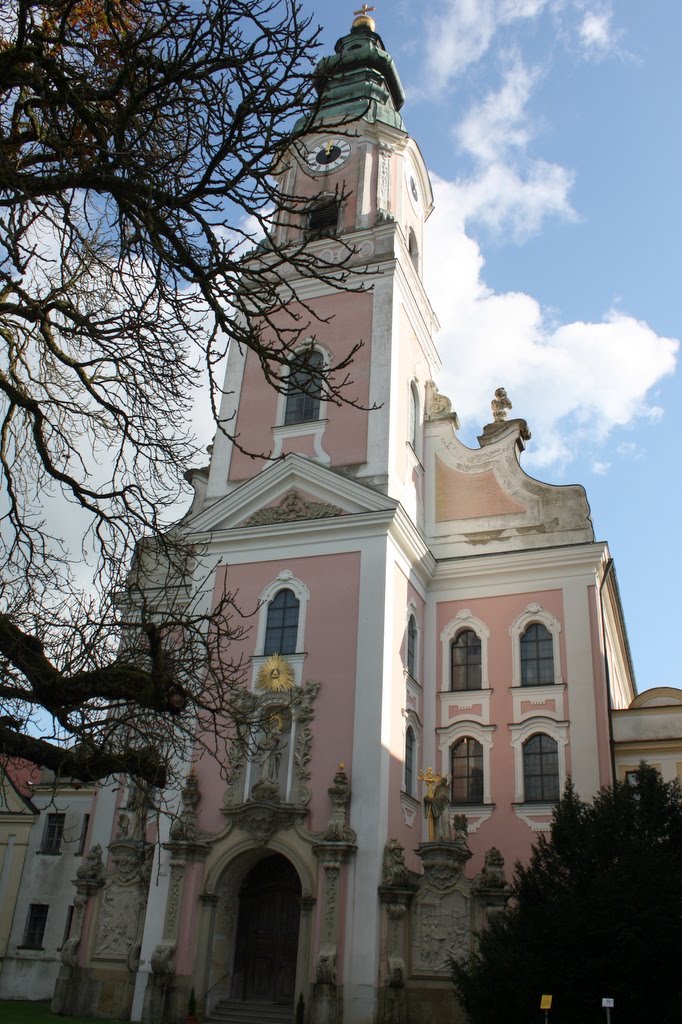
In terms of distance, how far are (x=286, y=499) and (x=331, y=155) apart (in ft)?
35.7

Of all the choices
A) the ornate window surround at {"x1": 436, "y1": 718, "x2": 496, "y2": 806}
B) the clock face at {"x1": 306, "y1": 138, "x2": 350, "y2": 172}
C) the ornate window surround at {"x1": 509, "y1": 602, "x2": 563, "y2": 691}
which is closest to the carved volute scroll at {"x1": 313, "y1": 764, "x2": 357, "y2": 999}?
the ornate window surround at {"x1": 436, "y1": 718, "x2": 496, "y2": 806}

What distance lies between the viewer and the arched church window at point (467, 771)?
19.8 meters

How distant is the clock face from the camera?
86.6 feet

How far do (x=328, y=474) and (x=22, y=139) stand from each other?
14214 millimetres

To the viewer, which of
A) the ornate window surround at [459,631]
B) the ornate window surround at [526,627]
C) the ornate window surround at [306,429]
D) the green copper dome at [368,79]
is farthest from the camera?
the green copper dome at [368,79]

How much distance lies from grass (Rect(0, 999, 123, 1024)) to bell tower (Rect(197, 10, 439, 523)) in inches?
425

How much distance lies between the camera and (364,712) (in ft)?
60.4

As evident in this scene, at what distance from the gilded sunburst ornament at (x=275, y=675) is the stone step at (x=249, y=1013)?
220 inches

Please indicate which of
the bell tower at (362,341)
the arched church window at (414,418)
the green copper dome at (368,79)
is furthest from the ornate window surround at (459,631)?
the green copper dome at (368,79)

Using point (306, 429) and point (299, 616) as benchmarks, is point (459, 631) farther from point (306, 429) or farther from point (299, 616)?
point (306, 429)

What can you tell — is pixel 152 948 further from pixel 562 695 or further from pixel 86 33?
pixel 86 33

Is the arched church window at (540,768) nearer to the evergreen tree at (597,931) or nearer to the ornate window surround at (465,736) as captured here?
the ornate window surround at (465,736)

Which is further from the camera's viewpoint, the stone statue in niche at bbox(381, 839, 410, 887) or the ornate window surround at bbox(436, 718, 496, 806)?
the ornate window surround at bbox(436, 718, 496, 806)

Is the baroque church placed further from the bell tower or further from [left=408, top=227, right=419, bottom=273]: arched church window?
[left=408, top=227, right=419, bottom=273]: arched church window
